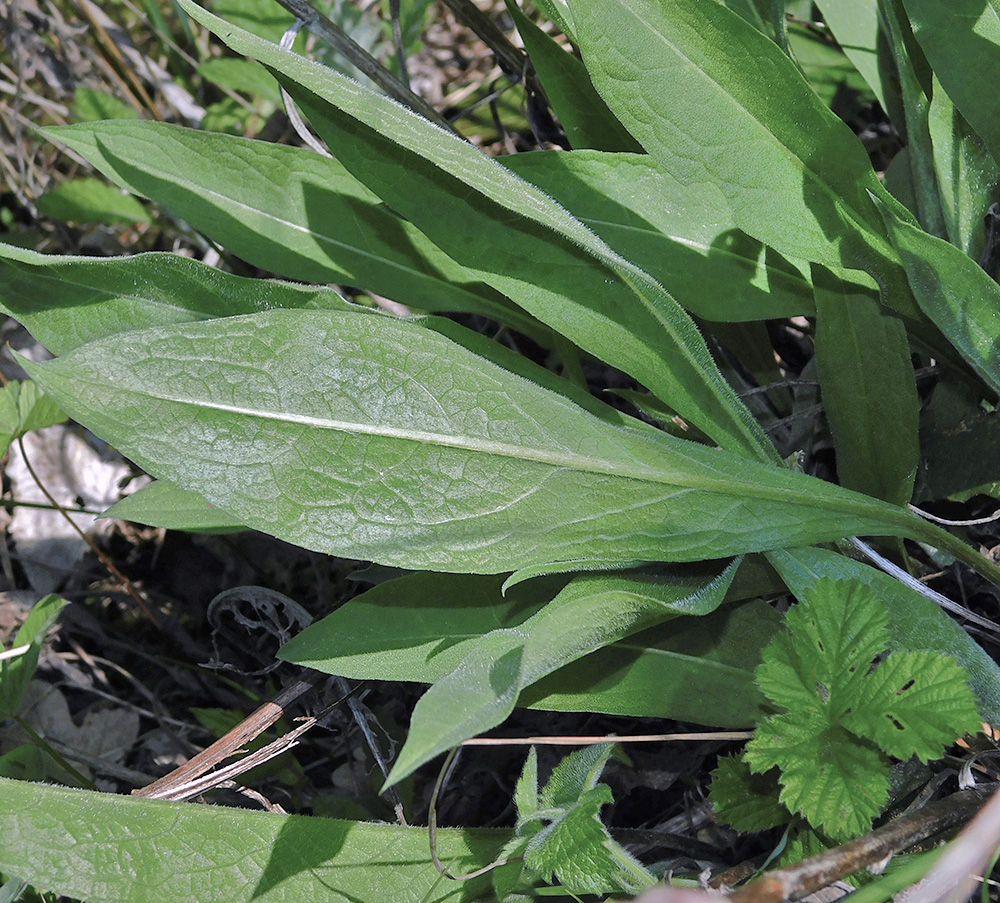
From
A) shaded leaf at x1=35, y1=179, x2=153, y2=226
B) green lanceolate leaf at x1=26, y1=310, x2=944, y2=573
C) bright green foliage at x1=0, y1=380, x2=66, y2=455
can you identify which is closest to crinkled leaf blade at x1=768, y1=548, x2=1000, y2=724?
green lanceolate leaf at x1=26, y1=310, x2=944, y2=573

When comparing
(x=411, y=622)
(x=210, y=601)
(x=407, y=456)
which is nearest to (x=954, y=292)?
(x=407, y=456)

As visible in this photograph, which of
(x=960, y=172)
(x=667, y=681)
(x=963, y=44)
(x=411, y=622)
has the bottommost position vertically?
(x=411, y=622)

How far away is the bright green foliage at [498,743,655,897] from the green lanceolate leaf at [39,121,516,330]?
0.79 m

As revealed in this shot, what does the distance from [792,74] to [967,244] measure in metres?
0.39

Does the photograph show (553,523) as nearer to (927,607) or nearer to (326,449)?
(326,449)

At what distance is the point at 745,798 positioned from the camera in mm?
1116

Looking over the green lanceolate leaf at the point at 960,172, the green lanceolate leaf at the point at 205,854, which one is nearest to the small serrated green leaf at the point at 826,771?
the green lanceolate leaf at the point at 205,854

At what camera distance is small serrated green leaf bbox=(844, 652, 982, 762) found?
0.92 metres

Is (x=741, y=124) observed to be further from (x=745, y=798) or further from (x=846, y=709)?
(x=745, y=798)

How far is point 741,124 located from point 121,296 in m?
0.89

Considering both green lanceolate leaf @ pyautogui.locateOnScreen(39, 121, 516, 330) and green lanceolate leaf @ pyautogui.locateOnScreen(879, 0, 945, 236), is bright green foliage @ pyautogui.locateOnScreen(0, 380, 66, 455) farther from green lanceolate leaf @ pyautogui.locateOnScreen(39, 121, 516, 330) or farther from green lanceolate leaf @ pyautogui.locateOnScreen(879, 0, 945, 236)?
green lanceolate leaf @ pyautogui.locateOnScreen(879, 0, 945, 236)

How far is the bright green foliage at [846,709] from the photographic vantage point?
3.05 ft

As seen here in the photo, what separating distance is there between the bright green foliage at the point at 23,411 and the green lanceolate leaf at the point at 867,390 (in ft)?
4.47

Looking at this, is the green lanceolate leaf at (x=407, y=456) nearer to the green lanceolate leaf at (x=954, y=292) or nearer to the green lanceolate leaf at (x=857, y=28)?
the green lanceolate leaf at (x=954, y=292)
